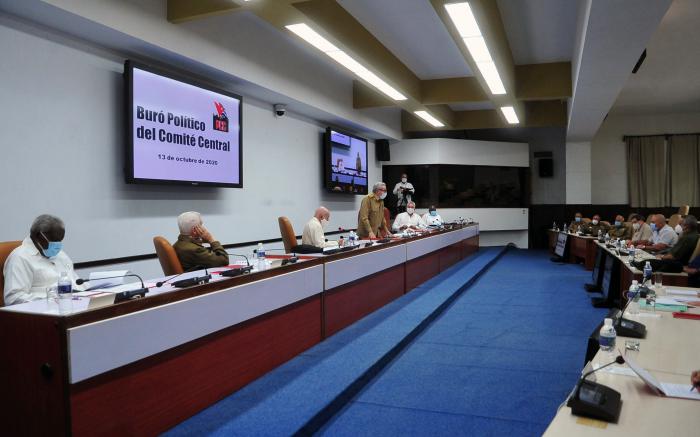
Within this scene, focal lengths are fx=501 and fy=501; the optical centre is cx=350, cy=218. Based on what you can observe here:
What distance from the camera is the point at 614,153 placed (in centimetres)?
1307

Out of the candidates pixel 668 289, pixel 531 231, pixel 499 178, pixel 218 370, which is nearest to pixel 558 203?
pixel 531 231

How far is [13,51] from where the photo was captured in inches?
147

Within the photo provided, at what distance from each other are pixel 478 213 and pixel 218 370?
35.3 feet

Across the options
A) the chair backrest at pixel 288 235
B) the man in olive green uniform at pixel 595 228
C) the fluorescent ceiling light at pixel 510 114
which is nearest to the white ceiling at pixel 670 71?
the fluorescent ceiling light at pixel 510 114

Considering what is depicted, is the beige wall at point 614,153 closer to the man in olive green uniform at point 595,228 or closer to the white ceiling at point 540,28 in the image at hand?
the man in olive green uniform at point 595,228

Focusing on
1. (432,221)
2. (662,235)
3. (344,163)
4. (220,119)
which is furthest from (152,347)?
(432,221)

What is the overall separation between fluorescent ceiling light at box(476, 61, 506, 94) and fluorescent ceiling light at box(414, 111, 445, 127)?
195cm

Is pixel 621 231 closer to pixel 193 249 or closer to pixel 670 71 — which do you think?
pixel 670 71

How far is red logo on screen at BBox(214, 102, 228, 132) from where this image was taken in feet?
18.3

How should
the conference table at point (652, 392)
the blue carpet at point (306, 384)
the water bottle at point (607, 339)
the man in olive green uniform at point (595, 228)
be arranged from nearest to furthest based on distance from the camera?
1. the conference table at point (652, 392)
2. the water bottle at point (607, 339)
3. the blue carpet at point (306, 384)
4. the man in olive green uniform at point (595, 228)

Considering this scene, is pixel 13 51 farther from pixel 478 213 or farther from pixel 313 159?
pixel 478 213

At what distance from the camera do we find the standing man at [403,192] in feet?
37.9

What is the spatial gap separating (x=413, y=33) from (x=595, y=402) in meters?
5.64

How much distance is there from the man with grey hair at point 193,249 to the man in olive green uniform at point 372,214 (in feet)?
10.7
